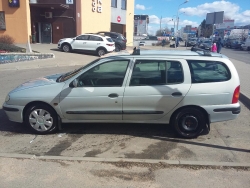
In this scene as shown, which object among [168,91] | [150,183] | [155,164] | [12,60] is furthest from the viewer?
[12,60]

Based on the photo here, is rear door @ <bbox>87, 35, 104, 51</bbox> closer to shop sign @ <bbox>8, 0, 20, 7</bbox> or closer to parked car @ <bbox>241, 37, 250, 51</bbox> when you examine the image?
shop sign @ <bbox>8, 0, 20, 7</bbox>

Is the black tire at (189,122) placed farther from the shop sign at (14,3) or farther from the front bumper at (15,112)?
the shop sign at (14,3)

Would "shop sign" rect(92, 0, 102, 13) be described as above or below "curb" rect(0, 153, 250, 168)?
above

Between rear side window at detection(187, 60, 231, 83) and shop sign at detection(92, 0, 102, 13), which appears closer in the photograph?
rear side window at detection(187, 60, 231, 83)

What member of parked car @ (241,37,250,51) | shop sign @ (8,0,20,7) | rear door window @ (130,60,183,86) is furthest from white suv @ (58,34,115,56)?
parked car @ (241,37,250,51)

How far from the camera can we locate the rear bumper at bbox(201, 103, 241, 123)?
184 inches

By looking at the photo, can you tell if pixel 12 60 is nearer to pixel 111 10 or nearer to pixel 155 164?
pixel 155 164

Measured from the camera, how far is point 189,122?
4.79 metres

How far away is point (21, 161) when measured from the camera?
3.90 meters

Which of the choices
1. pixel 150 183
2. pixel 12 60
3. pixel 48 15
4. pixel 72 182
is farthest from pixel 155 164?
pixel 48 15

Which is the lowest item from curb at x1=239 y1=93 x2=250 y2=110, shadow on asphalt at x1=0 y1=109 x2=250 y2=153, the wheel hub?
shadow on asphalt at x1=0 y1=109 x2=250 y2=153

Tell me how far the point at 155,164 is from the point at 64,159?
1390 mm

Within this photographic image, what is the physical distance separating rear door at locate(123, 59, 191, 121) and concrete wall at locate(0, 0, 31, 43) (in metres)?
20.5

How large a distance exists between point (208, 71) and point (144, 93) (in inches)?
49.0
